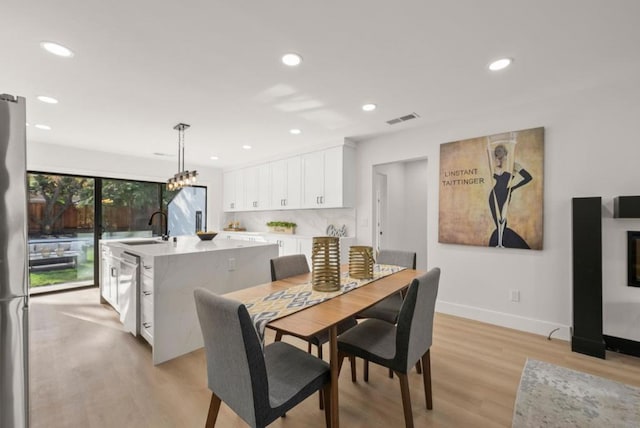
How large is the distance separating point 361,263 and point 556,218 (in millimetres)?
2279

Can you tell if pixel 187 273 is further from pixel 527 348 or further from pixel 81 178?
pixel 81 178

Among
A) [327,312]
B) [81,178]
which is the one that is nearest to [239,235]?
[81,178]

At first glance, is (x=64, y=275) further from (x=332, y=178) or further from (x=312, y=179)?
(x=332, y=178)

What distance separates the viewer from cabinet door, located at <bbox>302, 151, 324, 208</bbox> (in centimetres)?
463

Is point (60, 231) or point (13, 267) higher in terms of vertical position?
point (13, 267)

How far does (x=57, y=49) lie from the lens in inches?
80.6

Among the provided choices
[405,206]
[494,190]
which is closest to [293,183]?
[405,206]

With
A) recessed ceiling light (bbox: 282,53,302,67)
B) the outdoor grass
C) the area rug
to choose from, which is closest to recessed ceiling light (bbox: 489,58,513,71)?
recessed ceiling light (bbox: 282,53,302,67)

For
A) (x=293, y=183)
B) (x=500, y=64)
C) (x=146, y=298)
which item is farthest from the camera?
(x=293, y=183)

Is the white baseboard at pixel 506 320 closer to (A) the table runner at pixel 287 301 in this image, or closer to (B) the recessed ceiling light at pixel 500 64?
(A) the table runner at pixel 287 301

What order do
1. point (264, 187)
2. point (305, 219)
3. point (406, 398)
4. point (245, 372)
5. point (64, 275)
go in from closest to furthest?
point (245, 372) → point (406, 398) → point (64, 275) → point (305, 219) → point (264, 187)

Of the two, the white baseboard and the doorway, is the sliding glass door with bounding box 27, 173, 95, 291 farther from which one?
the white baseboard

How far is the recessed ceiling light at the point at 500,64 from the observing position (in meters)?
2.22

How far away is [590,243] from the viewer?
8.54 feet
